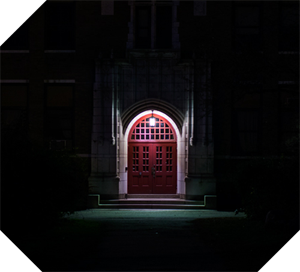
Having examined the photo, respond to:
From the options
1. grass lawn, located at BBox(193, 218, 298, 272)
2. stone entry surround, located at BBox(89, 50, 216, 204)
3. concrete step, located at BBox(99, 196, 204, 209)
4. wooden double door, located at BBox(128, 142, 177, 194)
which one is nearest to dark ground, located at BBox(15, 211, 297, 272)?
grass lawn, located at BBox(193, 218, 298, 272)

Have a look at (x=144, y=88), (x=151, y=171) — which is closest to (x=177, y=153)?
(x=151, y=171)

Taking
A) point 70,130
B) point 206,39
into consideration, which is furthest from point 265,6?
point 70,130

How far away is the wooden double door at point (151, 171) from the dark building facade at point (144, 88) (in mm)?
45

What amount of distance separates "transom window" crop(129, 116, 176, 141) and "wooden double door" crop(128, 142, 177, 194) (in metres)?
0.28

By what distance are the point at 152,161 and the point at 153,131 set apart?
1373 millimetres

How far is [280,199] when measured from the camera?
10.7 meters

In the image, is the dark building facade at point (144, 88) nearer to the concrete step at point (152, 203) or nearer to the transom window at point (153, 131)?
the transom window at point (153, 131)

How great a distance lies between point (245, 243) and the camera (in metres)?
8.64

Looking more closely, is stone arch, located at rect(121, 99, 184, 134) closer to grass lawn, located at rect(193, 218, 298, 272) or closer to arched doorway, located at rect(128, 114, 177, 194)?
arched doorway, located at rect(128, 114, 177, 194)

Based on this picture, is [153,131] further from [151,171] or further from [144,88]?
[144,88]

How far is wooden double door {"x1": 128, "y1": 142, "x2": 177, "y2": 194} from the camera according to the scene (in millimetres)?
18234

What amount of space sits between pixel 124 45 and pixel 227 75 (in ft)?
21.7

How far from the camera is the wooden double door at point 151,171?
18.2 meters

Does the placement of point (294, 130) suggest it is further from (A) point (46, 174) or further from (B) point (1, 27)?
(B) point (1, 27)
